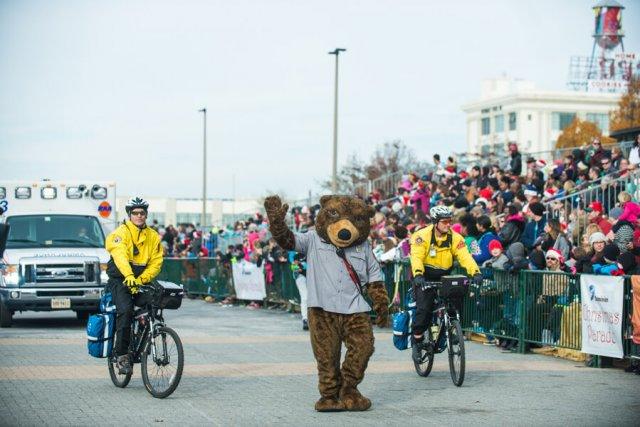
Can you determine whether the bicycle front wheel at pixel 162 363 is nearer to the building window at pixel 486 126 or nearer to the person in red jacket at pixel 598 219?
the person in red jacket at pixel 598 219

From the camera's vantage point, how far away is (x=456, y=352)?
1243 cm

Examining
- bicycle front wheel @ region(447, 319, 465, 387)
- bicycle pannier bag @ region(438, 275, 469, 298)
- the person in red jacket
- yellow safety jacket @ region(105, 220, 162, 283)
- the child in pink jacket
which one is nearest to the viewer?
yellow safety jacket @ region(105, 220, 162, 283)

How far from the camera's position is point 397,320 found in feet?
42.7

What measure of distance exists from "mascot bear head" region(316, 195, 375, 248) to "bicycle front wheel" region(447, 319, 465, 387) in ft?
6.60

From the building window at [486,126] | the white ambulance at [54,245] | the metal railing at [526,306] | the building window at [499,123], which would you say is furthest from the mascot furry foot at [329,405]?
the building window at [486,126]

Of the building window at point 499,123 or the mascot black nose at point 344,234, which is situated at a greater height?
the building window at point 499,123

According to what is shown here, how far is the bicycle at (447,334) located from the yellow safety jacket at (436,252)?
315 mm

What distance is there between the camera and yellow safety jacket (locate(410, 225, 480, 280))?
13.0 meters

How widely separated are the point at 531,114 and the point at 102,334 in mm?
94395

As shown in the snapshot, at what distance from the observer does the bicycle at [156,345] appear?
1124 cm

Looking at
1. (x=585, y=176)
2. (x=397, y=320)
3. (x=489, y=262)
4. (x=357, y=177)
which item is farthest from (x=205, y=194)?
(x=397, y=320)

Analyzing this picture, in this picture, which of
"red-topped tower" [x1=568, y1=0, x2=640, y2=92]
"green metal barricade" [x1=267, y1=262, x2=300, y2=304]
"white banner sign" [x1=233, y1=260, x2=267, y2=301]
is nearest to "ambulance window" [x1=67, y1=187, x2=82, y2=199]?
"green metal barricade" [x1=267, y1=262, x2=300, y2=304]

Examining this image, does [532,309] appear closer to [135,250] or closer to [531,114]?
[135,250]

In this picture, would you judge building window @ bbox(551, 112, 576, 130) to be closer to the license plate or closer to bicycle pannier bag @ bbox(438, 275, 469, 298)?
the license plate
